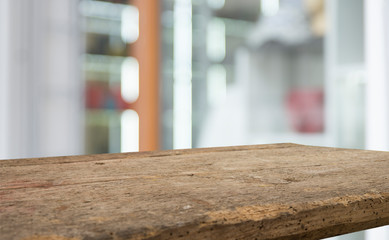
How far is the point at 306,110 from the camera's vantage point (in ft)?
6.64

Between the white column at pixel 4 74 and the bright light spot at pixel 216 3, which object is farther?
the bright light spot at pixel 216 3

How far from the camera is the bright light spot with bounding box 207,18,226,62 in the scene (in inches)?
96.3

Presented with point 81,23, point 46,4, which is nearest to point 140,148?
point 81,23

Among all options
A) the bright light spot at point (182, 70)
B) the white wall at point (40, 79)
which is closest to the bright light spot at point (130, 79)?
the bright light spot at point (182, 70)

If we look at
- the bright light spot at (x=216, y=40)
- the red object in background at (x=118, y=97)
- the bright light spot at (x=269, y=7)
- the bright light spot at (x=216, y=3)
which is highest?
the bright light spot at (x=216, y=3)

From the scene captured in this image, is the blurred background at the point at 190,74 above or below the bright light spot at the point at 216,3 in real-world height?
below

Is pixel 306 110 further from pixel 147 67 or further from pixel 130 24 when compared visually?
pixel 130 24

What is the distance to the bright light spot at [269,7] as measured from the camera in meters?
2.33

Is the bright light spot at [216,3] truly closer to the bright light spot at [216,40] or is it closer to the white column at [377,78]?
the bright light spot at [216,40]

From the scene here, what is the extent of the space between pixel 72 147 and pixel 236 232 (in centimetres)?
170

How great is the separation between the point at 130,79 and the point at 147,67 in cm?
11

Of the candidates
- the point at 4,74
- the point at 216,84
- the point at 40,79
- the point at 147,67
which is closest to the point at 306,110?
the point at 216,84

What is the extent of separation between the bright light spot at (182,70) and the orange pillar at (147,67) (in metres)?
0.14

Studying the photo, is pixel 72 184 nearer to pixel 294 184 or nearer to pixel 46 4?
pixel 294 184
